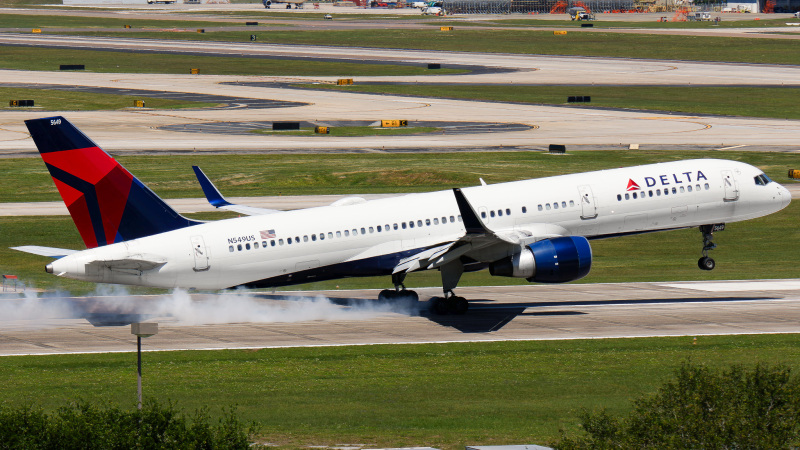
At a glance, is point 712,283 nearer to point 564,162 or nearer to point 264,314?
point 264,314

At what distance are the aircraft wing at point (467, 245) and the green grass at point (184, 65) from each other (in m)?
109

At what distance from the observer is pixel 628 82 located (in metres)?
140

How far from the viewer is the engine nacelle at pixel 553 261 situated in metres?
41.3

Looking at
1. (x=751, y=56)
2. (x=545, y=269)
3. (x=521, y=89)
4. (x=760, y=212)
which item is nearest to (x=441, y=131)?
(x=521, y=89)

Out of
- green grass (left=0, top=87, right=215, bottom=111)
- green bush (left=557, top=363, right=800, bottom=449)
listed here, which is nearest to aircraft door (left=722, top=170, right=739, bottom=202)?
green bush (left=557, top=363, right=800, bottom=449)

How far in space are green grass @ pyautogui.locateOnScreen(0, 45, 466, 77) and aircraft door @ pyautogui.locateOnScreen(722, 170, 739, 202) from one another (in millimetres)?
106117

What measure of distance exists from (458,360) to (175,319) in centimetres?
1307

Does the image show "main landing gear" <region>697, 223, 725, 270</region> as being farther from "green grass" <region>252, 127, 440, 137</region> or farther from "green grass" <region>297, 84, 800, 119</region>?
"green grass" <region>297, 84, 800, 119</region>

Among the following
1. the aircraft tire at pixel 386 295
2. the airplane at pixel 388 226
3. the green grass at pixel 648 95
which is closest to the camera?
the airplane at pixel 388 226

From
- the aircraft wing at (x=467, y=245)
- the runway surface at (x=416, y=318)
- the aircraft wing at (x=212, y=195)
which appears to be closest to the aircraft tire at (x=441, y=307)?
the runway surface at (x=416, y=318)

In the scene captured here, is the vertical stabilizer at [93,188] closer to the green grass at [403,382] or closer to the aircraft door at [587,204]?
the green grass at [403,382]

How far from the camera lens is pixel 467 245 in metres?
42.0

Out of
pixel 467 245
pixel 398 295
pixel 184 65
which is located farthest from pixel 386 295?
pixel 184 65

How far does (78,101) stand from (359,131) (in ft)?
118
